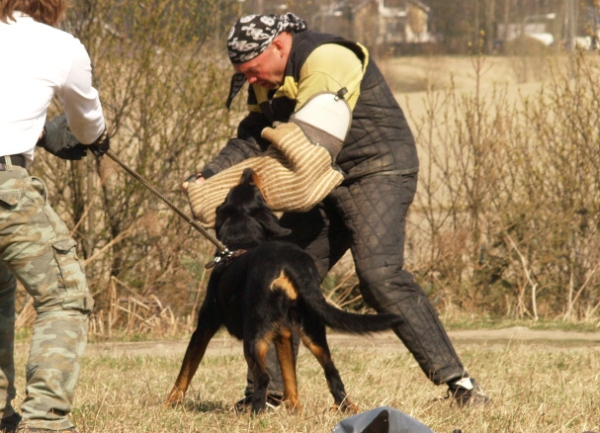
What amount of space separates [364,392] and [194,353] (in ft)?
3.21

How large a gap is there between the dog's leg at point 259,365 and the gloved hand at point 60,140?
116 cm

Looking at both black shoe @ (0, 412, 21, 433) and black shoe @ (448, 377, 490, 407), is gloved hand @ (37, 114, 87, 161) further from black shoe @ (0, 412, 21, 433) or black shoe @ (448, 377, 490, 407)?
black shoe @ (448, 377, 490, 407)

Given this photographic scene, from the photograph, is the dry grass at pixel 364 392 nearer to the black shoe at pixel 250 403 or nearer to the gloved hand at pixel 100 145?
the black shoe at pixel 250 403

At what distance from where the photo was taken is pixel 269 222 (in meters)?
4.70

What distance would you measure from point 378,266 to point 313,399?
0.82 metres

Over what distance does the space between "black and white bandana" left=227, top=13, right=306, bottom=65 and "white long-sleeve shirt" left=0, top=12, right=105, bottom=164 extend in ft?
3.62

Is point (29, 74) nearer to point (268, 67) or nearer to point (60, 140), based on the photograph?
point (60, 140)

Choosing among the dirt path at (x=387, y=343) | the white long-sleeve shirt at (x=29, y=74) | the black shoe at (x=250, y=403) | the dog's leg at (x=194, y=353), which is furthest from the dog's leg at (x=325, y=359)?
the dirt path at (x=387, y=343)

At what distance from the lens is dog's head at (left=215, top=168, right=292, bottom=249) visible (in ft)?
15.3

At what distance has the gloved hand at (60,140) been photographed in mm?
4039

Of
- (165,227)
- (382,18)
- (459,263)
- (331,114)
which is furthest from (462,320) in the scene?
(382,18)

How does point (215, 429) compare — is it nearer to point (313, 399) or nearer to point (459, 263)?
point (313, 399)

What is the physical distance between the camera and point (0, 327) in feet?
12.5

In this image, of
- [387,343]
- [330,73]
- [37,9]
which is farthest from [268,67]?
[387,343]
